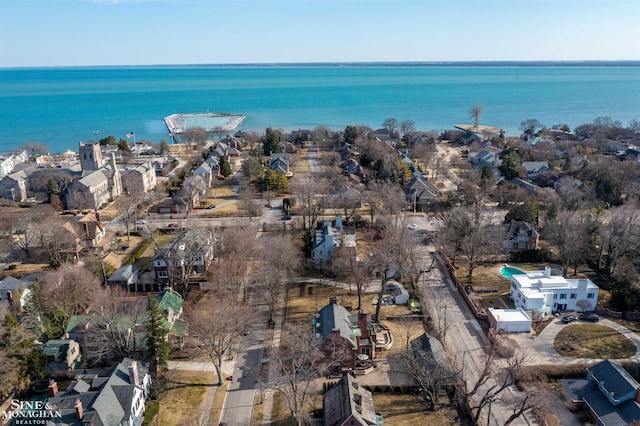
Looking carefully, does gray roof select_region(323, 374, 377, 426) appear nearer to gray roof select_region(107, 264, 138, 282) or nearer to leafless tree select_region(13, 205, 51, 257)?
gray roof select_region(107, 264, 138, 282)

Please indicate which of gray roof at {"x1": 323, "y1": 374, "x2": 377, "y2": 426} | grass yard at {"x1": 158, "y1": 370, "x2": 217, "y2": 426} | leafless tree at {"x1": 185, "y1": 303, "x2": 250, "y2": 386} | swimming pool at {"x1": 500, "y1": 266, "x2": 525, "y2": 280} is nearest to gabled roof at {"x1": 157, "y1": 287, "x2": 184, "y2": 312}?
leafless tree at {"x1": 185, "y1": 303, "x2": 250, "y2": 386}

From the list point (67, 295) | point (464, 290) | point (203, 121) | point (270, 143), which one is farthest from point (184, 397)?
point (203, 121)

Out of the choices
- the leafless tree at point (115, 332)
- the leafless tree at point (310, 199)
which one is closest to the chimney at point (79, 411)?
the leafless tree at point (115, 332)

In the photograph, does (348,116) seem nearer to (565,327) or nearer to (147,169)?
(147,169)

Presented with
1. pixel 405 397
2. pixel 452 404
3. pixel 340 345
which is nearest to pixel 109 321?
pixel 340 345

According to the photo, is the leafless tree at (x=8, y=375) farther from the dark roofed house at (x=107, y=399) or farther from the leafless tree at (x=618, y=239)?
the leafless tree at (x=618, y=239)
